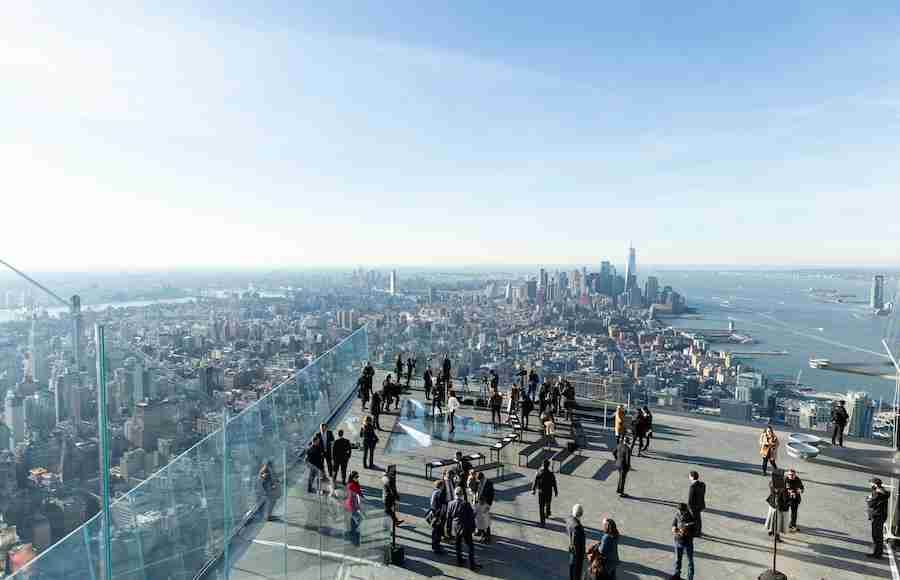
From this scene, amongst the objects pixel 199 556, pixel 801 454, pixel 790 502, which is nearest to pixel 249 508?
pixel 199 556

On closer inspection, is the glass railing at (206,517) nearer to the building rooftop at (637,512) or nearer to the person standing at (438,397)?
the building rooftop at (637,512)

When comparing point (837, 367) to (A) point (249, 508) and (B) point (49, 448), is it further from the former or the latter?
(B) point (49, 448)

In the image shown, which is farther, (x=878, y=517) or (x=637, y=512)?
(x=637, y=512)

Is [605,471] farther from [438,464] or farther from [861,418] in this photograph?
[861,418]

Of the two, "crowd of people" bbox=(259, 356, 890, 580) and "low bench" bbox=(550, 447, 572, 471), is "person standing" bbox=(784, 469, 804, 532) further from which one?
"low bench" bbox=(550, 447, 572, 471)

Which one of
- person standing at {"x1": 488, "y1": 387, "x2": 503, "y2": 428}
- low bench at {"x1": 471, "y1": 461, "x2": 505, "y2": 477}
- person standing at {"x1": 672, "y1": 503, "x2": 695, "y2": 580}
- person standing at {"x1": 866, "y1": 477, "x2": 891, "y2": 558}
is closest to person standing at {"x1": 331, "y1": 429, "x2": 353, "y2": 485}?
low bench at {"x1": 471, "y1": 461, "x2": 505, "y2": 477}

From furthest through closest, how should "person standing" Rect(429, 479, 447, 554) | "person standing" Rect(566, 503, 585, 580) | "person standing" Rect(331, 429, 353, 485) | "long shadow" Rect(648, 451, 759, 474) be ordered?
1. "long shadow" Rect(648, 451, 759, 474)
2. "person standing" Rect(331, 429, 353, 485)
3. "person standing" Rect(429, 479, 447, 554)
4. "person standing" Rect(566, 503, 585, 580)

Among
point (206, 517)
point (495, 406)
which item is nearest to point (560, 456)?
point (495, 406)
